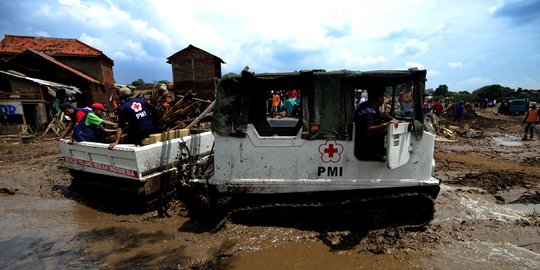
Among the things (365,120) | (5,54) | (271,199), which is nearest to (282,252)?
(271,199)

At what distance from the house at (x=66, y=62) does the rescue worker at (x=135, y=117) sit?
19715mm

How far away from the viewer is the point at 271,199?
4773 mm

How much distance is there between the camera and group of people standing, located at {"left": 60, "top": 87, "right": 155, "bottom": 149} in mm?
5699

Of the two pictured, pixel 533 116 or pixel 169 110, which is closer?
pixel 169 110

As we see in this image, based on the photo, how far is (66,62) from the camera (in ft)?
84.5

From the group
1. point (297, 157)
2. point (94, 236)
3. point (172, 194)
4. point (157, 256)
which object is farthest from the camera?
point (172, 194)

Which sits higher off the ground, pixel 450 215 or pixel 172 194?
pixel 172 194

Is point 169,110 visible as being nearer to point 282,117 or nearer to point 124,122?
point 124,122

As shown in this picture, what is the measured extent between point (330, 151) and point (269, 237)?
1654mm

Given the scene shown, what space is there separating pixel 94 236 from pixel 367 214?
4.40 m

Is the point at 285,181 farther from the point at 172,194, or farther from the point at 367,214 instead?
the point at 172,194

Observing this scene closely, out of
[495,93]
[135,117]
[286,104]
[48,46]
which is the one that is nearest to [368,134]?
[286,104]

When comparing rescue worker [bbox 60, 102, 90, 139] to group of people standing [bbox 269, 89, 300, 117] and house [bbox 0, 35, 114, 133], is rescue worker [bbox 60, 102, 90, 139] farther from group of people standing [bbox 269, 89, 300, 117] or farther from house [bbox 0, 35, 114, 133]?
house [bbox 0, 35, 114, 133]

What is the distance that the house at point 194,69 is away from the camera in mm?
26250
